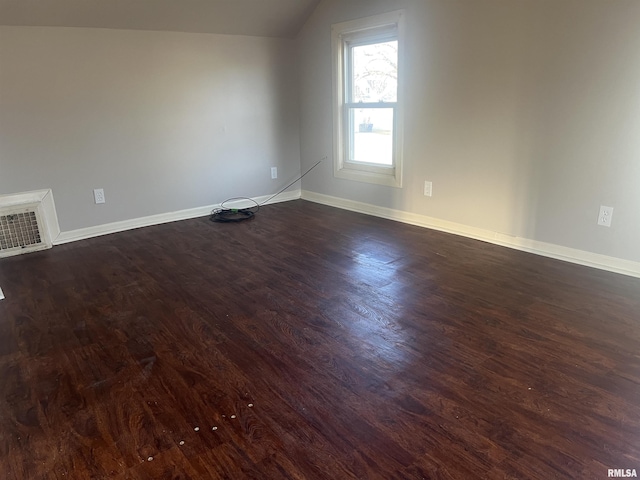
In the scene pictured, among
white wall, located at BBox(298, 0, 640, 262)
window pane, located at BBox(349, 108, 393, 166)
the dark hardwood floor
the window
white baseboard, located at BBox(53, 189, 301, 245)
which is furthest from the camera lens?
window pane, located at BBox(349, 108, 393, 166)

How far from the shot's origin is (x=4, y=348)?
2318 mm

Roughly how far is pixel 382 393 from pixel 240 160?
3.58 m

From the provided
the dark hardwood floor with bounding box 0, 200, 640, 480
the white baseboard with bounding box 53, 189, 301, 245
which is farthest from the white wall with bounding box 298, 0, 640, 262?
the white baseboard with bounding box 53, 189, 301, 245

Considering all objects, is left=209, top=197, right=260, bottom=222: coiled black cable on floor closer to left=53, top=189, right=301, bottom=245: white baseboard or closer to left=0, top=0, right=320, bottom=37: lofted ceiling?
left=53, top=189, right=301, bottom=245: white baseboard

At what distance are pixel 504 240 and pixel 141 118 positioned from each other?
3.35m

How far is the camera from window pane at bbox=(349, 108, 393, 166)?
446 cm

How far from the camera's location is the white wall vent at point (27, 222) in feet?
12.1

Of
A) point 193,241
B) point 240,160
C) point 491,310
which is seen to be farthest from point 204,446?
point 240,160

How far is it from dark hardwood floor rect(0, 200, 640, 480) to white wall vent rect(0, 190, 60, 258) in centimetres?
35

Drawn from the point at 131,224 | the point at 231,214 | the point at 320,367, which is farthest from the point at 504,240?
the point at 131,224

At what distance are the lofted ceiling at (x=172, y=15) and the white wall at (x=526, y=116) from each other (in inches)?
25.7

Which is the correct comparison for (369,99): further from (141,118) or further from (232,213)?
(141,118)

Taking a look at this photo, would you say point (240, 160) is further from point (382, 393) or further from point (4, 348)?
point (382, 393)

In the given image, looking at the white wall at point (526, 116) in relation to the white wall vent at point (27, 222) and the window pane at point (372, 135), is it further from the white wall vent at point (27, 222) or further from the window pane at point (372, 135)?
the white wall vent at point (27, 222)
